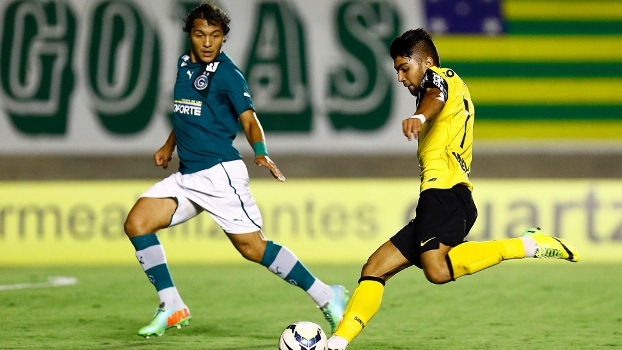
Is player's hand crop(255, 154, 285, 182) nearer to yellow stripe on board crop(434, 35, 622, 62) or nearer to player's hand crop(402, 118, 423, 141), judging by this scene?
player's hand crop(402, 118, 423, 141)

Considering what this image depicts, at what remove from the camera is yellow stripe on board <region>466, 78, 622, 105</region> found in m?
13.4

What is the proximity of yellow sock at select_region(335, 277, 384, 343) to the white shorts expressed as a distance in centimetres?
105

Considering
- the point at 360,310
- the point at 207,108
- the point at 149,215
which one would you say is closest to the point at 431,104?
Result: the point at 360,310

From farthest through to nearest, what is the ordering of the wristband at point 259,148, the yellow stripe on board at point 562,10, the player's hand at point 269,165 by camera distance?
the yellow stripe on board at point 562,10
the wristband at point 259,148
the player's hand at point 269,165

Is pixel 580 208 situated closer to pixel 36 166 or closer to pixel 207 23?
pixel 207 23

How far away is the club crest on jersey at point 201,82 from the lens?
523cm

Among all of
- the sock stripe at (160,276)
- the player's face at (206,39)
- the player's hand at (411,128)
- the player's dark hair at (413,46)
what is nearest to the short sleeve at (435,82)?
the player's dark hair at (413,46)

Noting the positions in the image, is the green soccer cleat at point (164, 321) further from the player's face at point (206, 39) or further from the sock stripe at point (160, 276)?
the player's face at point (206, 39)

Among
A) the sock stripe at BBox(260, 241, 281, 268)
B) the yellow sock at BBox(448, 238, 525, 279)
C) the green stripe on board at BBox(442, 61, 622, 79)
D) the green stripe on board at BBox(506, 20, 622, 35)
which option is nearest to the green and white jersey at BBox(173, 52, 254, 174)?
the sock stripe at BBox(260, 241, 281, 268)

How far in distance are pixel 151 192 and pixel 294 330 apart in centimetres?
140

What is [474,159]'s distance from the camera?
1495 centimetres

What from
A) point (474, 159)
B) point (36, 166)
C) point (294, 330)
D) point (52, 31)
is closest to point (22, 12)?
point (52, 31)

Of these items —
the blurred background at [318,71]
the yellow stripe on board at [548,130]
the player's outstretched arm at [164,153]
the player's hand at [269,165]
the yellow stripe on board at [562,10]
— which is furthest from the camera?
the yellow stripe on board at [548,130]

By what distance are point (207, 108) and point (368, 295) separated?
151 centimetres
